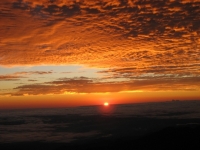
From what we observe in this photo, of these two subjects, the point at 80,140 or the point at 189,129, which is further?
the point at 80,140

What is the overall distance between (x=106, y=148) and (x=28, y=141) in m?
21.0

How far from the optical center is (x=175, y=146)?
97.9ft

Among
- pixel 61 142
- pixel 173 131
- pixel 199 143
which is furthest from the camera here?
pixel 61 142

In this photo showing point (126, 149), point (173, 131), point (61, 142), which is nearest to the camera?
point (126, 149)

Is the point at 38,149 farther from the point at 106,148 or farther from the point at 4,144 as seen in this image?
the point at 106,148

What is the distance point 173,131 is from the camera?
36.6 m

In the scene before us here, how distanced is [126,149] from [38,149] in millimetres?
17357

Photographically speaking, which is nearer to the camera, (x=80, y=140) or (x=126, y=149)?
(x=126, y=149)

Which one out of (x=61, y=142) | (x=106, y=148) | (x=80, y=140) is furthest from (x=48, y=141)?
(x=106, y=148)

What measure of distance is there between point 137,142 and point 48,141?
67.8 ft

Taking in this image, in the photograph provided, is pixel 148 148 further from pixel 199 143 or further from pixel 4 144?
pixel 4 144

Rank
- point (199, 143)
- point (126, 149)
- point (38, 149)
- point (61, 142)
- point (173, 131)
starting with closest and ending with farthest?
point (199, 143), point (126, 149), point (173, 131), point (38, 149), point (61, 142)

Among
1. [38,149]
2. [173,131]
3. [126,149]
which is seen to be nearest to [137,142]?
[126,149]

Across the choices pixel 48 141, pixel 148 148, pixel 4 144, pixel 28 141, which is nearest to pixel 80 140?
pixel 48 141
